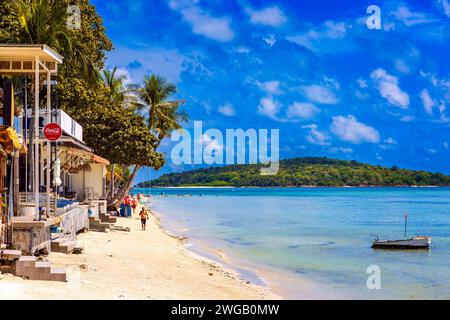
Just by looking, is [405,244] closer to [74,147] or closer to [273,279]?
[273,279]

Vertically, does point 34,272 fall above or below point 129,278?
above

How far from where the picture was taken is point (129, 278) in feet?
49.1

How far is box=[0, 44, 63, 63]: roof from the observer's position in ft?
47.3

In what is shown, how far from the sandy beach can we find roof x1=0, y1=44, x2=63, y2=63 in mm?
5127

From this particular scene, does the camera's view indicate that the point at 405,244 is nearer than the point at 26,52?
No

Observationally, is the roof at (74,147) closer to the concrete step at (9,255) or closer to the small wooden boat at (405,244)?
the concrete step at (9,255)

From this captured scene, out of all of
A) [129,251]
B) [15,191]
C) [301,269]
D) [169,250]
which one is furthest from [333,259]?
[15,191]

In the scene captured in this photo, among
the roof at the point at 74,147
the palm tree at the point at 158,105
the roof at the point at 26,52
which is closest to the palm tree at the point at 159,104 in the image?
the palm tree at the point at 158,105

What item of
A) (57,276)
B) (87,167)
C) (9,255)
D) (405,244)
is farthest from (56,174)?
(405,244)

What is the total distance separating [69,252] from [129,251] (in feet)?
14.4

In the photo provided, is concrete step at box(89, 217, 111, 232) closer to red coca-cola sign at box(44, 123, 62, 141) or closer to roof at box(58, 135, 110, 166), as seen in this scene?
roof at box(58, 135, 110, 166)

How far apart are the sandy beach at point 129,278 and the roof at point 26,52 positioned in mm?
5127

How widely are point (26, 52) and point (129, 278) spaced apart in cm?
610
